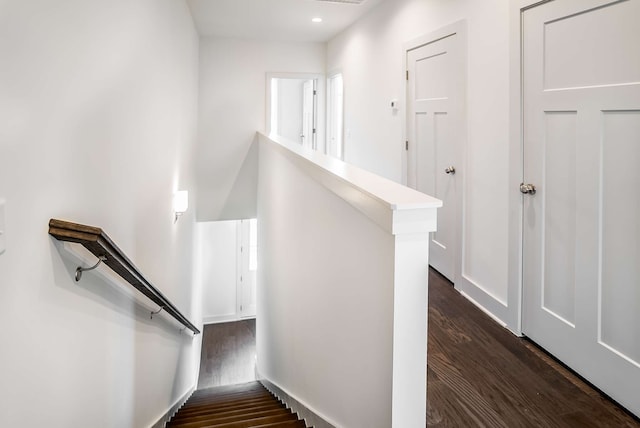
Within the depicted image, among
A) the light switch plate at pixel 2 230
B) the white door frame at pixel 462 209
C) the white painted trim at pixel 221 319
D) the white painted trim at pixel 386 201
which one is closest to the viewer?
the light switch plate at pixel 2 230

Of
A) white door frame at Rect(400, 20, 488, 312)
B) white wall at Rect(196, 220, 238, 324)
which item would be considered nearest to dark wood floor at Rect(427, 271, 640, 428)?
white door frame at Rect(400, 20, 488, 312)

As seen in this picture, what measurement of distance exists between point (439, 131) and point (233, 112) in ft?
12.6

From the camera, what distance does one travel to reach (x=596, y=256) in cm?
202

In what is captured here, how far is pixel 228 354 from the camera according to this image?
7.04 m

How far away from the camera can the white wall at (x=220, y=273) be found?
8008mm

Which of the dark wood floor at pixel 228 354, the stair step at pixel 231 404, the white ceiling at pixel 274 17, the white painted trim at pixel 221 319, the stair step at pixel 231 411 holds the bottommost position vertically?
the dark wood floor at pixel 228 354

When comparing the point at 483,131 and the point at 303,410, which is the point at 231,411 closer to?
the point at 303,410

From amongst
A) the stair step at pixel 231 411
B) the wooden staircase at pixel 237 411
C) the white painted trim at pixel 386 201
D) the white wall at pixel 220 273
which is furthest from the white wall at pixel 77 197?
the white wall at pixel 220 273

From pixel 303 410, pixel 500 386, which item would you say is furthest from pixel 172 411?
pixel 500 386

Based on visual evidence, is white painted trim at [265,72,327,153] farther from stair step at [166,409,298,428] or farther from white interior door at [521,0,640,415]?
white interior door at [521,0,640,415]

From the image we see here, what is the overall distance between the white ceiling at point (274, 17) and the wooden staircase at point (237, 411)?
A: 3772 millimetres

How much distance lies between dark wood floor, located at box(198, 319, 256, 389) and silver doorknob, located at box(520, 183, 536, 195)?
4811 millimetres

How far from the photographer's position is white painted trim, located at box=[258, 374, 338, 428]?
2.30m

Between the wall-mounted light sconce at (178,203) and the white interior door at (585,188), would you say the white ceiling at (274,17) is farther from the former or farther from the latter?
the white interior door at (585,188)
